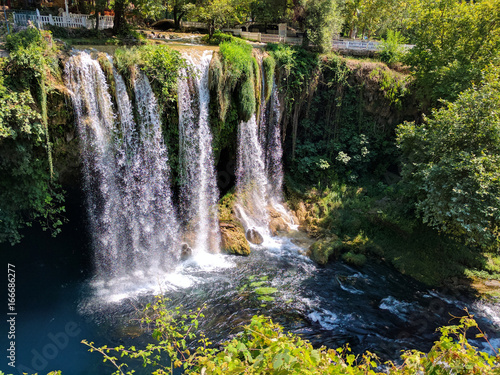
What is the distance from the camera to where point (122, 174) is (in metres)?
13.1

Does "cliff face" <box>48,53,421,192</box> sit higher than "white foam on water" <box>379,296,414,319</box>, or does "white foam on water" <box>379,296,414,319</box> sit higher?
"cliff face" <box>48,53,421,192</box>

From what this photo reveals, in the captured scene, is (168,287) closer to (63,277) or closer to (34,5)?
(63,277)

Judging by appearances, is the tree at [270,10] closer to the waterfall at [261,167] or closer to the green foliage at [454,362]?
the waterfall at [261,167]

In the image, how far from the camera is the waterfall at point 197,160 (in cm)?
1429

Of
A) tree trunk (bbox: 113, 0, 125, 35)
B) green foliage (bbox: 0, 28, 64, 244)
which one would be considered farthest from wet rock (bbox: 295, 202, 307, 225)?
tree trunk (bbox: 113, 0, 125, 35)

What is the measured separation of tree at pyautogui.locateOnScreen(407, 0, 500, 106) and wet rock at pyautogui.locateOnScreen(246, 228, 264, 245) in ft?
37.5

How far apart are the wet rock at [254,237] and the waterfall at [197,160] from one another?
5.24ft

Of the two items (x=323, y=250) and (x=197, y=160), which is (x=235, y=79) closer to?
(x=197, y=160)

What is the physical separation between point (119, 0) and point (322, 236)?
14.3m

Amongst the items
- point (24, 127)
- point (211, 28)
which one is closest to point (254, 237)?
point (24, 127)

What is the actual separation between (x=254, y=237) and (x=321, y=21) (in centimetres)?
1279

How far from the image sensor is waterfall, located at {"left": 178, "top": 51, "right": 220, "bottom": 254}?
1429 cm

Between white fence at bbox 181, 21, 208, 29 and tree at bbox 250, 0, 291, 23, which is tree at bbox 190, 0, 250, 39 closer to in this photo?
white fence at bbox 181, 21, 208, 29

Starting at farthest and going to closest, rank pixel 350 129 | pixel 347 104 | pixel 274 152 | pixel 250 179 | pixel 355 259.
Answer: pixel 350 129, pixel 347 104, pixel 274 152, pixel 250 179, pixel 355 259
